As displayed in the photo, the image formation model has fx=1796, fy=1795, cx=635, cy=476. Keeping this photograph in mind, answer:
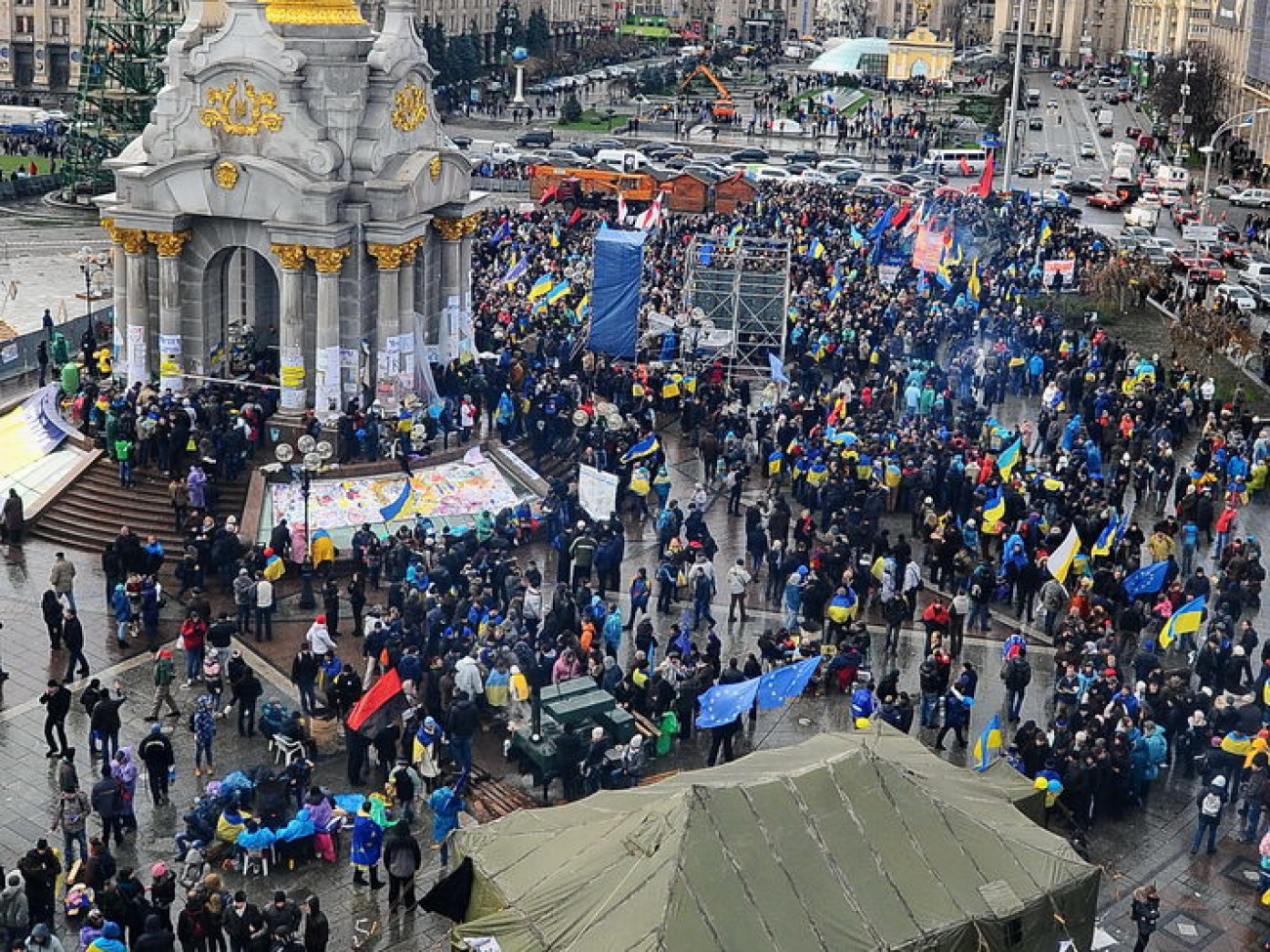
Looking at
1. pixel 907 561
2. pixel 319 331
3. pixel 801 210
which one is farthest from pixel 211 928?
pixel 801 210

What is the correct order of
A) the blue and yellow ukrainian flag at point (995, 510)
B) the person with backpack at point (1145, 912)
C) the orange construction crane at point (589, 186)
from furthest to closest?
the orange construction crane at point (589, 186) < the blue and yellow ukrainian flag at point (995, 510) < the person with backpack at point (1145, 912)

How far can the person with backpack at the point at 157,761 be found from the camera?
85.0 feet

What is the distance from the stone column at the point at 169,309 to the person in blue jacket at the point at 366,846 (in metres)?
19.3

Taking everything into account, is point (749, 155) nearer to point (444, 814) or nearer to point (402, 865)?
point (444, 814)

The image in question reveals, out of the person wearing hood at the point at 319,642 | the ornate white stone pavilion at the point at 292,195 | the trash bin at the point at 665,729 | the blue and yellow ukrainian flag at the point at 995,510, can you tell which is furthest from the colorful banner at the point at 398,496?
the trash bin at the point at 665,729

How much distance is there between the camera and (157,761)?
26.1 meters

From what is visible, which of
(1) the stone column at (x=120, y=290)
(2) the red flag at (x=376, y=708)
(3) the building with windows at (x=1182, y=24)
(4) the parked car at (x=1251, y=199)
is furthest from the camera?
(3) the building with windows at (x=1182, y=24)

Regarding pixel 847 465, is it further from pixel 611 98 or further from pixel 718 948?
pixel 611 98

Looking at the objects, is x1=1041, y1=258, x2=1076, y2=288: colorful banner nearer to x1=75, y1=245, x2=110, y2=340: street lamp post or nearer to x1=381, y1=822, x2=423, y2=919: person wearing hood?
x1=75, y1=245, x2=110, y2=340: street lamp post

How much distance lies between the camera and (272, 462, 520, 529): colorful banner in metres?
37.6

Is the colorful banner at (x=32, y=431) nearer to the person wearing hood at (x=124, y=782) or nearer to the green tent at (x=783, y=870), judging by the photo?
the person wearing hood at (x=124, y=782)

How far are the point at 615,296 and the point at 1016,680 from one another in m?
23.1

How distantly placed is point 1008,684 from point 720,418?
1614 cm

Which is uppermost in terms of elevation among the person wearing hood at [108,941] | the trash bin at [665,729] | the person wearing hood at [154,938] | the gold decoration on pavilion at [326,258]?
the gold decoration on pavilion at [326,258]
